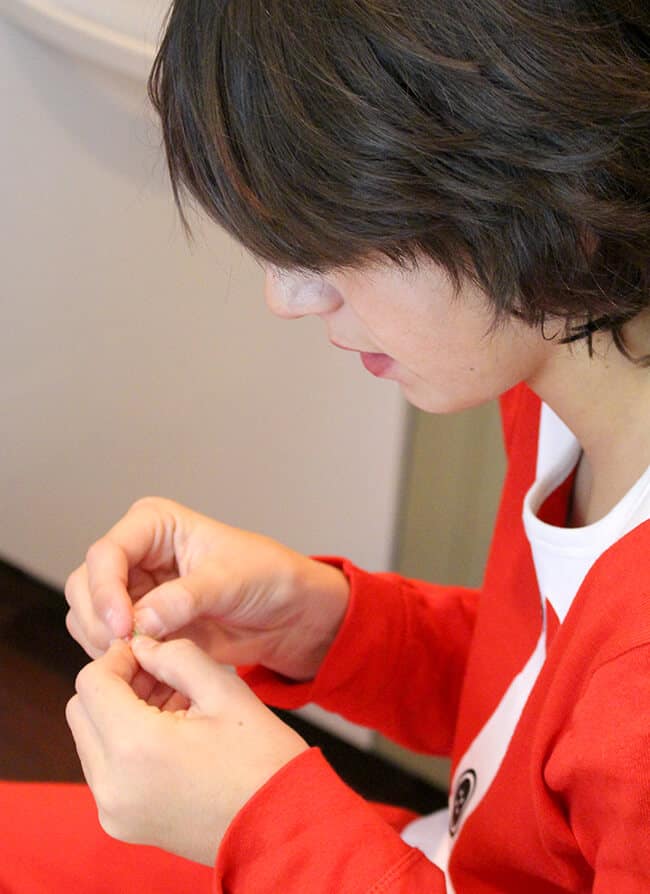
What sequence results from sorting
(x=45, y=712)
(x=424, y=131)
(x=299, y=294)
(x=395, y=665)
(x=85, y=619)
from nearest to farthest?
1. (x=424, y=131)
2. (x=299, y=294)
3. (x=85, y=619)
4. (x=395, y=665)
5. (x=45, y=712)

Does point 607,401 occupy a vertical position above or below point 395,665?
above

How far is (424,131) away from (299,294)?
129mm

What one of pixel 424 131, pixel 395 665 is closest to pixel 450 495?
pixel 395 665

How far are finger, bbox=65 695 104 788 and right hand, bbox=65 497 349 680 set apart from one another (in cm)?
5

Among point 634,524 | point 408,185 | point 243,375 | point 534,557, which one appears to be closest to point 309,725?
point 243,375

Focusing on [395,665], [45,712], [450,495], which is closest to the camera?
[395,665]

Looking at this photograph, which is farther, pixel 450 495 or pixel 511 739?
pixel 450 495

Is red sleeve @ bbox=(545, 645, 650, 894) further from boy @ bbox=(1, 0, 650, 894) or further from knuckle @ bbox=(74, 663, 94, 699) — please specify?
knuckle @ bbox=(74, 663, 94, 699)

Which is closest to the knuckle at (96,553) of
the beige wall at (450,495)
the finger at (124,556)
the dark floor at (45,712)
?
the finger at (124,556)

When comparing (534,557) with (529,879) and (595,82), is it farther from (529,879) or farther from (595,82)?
(595,82)

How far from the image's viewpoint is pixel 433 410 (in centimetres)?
62

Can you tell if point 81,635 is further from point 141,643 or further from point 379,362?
point 379,362

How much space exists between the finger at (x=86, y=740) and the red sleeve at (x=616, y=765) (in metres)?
0.24

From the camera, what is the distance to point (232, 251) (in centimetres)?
98
